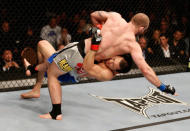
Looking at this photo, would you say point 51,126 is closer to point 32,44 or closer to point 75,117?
point 75,117

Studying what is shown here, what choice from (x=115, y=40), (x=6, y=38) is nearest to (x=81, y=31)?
(x=6, y=38)

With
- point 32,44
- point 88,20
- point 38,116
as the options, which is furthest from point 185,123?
point 88,20

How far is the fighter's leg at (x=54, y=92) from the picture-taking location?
1907 mm

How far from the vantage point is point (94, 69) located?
1.72 meters

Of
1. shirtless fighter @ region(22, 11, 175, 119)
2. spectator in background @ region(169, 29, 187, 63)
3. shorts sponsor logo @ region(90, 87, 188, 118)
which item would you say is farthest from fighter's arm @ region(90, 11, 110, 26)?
spectator in background @ region(169, 29, 187, 63)

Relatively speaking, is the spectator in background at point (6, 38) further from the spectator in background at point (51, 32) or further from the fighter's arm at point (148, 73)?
the fighter's arm at point (148, 73)

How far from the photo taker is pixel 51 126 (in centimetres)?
178

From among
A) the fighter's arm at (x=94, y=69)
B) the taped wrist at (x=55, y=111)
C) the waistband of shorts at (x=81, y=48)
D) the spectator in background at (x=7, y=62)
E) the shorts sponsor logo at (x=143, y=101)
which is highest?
the waistband of shorts at (x=81, y=48)

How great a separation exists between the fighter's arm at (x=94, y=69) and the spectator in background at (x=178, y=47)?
248 centimetres

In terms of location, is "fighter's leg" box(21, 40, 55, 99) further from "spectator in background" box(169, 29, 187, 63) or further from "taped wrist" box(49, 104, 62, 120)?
"spectator in background" box(169, 29, 187, 63)

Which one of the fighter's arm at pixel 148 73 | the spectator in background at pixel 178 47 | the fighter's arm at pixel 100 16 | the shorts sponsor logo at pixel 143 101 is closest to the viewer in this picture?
the fighter's arm at pixel 148 73

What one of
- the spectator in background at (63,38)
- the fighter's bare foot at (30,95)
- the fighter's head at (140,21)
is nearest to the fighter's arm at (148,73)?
the fighter's head at (140,21)

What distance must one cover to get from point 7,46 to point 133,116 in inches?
79.7

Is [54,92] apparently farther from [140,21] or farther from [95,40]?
[140,21]
